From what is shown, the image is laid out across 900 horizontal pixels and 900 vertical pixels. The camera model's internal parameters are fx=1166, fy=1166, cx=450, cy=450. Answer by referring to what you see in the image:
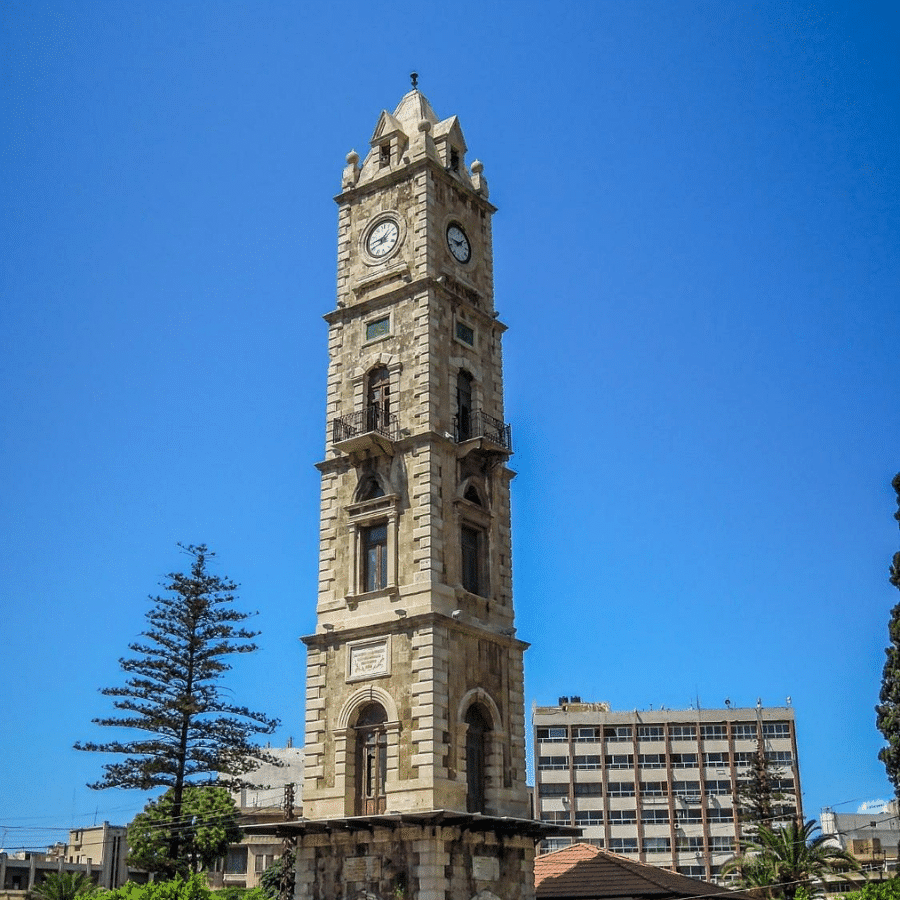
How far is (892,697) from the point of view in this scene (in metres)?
43.6

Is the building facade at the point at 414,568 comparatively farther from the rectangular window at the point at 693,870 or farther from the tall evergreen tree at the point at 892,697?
the rectangular window at the point at 693,870

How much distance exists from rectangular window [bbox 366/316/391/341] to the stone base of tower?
15.1m

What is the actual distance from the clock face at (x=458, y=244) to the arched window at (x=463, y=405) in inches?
170

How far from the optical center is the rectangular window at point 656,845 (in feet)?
278

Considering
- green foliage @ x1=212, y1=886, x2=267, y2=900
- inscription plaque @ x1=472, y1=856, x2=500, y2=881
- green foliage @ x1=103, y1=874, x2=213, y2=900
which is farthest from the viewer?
green foliage @ x1=212, y1=886, x2=267, y2=900

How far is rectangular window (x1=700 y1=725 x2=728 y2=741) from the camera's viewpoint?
8831 centimetres

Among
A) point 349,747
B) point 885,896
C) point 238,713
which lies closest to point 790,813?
point 885,896

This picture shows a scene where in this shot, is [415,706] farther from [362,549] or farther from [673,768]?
[673,768]

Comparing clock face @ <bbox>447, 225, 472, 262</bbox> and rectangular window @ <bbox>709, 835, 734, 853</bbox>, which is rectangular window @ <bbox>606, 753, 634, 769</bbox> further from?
clock face @ <bbox>447, 225, 472, 262</bbox>

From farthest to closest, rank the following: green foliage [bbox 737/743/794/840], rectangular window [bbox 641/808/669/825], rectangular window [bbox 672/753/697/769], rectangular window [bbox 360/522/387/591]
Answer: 1. rectangular window [bbox 672/753/697/769]
2. rectangular window [bbox 641/808/669/825]
3. green foliage [bbox 737/743/794/840]
4. rectangular window [bbox 360/522/387/591]

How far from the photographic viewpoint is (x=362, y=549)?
35688mm

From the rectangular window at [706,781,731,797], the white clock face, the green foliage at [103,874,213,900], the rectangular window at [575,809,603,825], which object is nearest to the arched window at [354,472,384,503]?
the white clock face

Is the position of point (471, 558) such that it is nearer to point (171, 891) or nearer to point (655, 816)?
point (171, 891)

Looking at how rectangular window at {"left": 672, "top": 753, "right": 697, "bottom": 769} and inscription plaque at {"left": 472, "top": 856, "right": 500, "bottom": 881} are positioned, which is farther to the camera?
rectangular window at {"left": 672, "top": 753, "right": 697, "bottom": 769}
